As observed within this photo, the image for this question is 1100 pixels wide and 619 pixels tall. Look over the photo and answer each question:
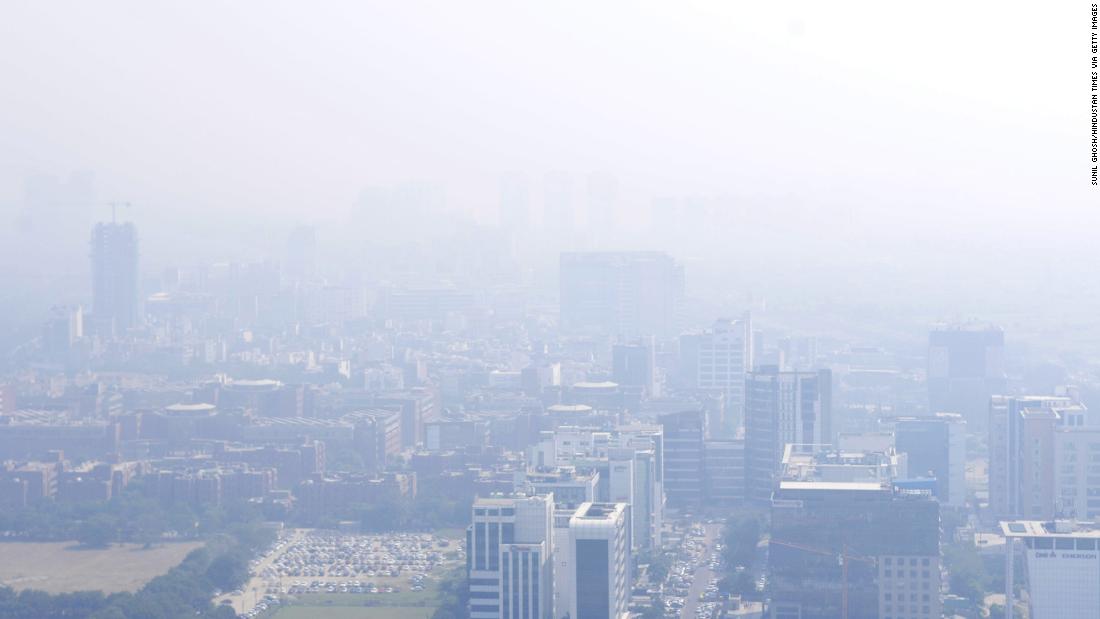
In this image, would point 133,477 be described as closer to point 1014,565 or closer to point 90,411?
point 90,411

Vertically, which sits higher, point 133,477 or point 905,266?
point 905,266

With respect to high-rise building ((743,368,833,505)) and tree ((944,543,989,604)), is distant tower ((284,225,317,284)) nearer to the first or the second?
high-rise building ((743,368,833,505))

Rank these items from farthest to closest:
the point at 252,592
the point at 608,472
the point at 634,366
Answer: the point at 634,366 → the point at 608,472 → the point at 252,592

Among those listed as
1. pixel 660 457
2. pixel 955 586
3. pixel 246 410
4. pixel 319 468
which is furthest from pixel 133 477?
pixel 955 586

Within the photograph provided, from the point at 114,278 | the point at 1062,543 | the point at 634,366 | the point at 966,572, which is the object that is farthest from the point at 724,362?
the point at 1062,543

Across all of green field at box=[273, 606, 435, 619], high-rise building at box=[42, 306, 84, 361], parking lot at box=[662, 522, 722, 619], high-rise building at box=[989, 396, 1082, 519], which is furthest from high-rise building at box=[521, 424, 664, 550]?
high-rise building at box=[42, 306, 84, 361]

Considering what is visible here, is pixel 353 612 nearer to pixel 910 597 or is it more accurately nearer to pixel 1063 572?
pixel 910 597
